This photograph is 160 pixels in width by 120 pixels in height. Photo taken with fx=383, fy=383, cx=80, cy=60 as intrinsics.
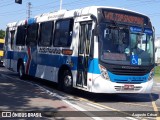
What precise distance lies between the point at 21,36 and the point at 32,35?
183cm

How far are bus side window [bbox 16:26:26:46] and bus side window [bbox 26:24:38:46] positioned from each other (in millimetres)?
662

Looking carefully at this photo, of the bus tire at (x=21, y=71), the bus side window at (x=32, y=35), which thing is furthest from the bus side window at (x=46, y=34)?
the bus tire at (x=21, y=71)

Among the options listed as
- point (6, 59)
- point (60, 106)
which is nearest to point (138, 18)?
point (60, 106)

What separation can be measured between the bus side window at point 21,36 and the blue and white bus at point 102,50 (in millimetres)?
4289

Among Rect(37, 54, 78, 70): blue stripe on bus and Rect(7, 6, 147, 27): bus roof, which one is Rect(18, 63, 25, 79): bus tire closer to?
Rect(37, 54, 78, 70): blue stripe on bus

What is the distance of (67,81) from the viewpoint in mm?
14406

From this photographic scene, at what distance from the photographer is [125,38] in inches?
506

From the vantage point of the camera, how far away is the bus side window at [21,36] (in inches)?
781

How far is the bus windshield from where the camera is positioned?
1250 cm

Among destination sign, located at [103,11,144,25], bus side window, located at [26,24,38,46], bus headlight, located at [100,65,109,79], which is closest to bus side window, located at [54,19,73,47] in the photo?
destination sign, located at [103,11,144,25]

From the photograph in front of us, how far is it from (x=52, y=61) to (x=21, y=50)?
15.0 feet

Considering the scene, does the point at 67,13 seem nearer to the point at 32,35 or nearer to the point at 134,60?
the point at 134,60

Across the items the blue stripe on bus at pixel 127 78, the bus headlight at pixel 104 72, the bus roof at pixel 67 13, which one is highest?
the bus roof at pixel 67 13

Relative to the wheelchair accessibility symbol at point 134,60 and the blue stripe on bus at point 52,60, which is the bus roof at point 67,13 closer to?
the blue stripe on bus at point 52,60
